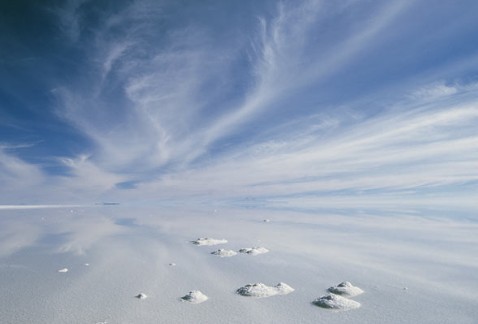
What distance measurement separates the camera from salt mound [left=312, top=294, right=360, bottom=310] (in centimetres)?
513

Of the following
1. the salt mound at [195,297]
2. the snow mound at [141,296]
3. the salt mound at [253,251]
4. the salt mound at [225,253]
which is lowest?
the snow mound at [141,296]

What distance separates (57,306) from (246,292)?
3135 mm

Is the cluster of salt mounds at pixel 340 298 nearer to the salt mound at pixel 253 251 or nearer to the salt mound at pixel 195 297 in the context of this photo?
the salt mound at pixel 195 297

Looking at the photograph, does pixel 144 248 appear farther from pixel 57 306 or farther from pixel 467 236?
pixel 467 236

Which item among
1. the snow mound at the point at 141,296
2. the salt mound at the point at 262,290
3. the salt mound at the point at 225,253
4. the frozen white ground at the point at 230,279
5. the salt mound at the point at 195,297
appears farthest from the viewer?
the salt mound at the point at 225,253

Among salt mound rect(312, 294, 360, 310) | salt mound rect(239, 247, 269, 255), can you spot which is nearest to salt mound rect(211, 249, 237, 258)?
salt mound rect(239, 247, 269, 255)

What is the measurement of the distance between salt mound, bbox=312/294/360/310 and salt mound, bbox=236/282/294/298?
2.29ft

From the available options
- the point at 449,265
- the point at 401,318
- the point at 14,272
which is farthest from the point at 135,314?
the point at 449,265

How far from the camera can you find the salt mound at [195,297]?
5380mm

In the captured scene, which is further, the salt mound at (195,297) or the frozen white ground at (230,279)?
the salt mound at (195,297)

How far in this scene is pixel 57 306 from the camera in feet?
16.9

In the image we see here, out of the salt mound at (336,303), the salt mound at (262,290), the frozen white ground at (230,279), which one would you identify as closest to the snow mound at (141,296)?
the frozen white ground at (230,279)

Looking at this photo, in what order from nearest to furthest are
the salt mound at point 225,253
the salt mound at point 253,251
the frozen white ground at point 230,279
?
1. the frozen white ground at point 230,279
2. the salt mound at point 225,253
3. the salt mound at point 253,251

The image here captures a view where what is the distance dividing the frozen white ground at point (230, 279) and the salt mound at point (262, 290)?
141mm
